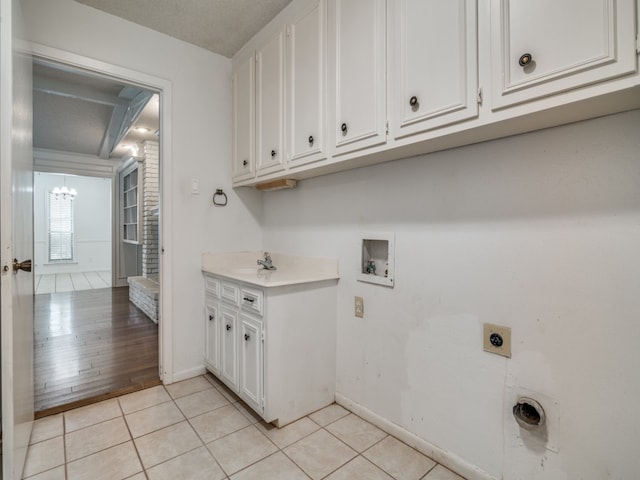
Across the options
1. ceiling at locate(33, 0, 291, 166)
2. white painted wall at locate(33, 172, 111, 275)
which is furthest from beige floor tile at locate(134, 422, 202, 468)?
white painted wall at locate(33, 172, 111, 275)

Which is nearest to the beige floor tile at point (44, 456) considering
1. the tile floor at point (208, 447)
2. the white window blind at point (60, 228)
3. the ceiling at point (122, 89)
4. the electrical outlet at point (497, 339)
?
the tile floor at point (208, 447)

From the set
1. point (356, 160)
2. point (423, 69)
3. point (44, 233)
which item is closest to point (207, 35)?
point (356, 160)

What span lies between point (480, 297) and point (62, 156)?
7.31 m

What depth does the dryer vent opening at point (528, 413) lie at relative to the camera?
3.96 ft

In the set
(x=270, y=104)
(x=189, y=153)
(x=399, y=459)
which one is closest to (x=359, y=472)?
(x=399, y=459)

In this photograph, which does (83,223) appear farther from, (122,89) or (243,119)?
(243,119)

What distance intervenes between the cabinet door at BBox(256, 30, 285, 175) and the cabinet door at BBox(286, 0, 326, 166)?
0.28 ft

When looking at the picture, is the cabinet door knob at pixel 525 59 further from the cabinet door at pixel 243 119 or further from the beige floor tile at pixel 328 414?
the beige floor tile at pixel 328 414

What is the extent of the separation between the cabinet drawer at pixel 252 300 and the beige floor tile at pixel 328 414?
73 centimetres

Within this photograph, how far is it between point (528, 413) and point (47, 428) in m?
2.46

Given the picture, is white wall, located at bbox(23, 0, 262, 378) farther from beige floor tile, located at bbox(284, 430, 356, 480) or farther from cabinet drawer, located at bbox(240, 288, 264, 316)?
beige floor tile, located at bbox(284, 430, 356, 480)

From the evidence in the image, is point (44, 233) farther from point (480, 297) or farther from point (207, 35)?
point (480, 297)

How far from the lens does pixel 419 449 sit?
159cm

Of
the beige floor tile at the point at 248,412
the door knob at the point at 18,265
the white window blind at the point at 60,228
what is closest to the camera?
the door knob at the point at 18,265
